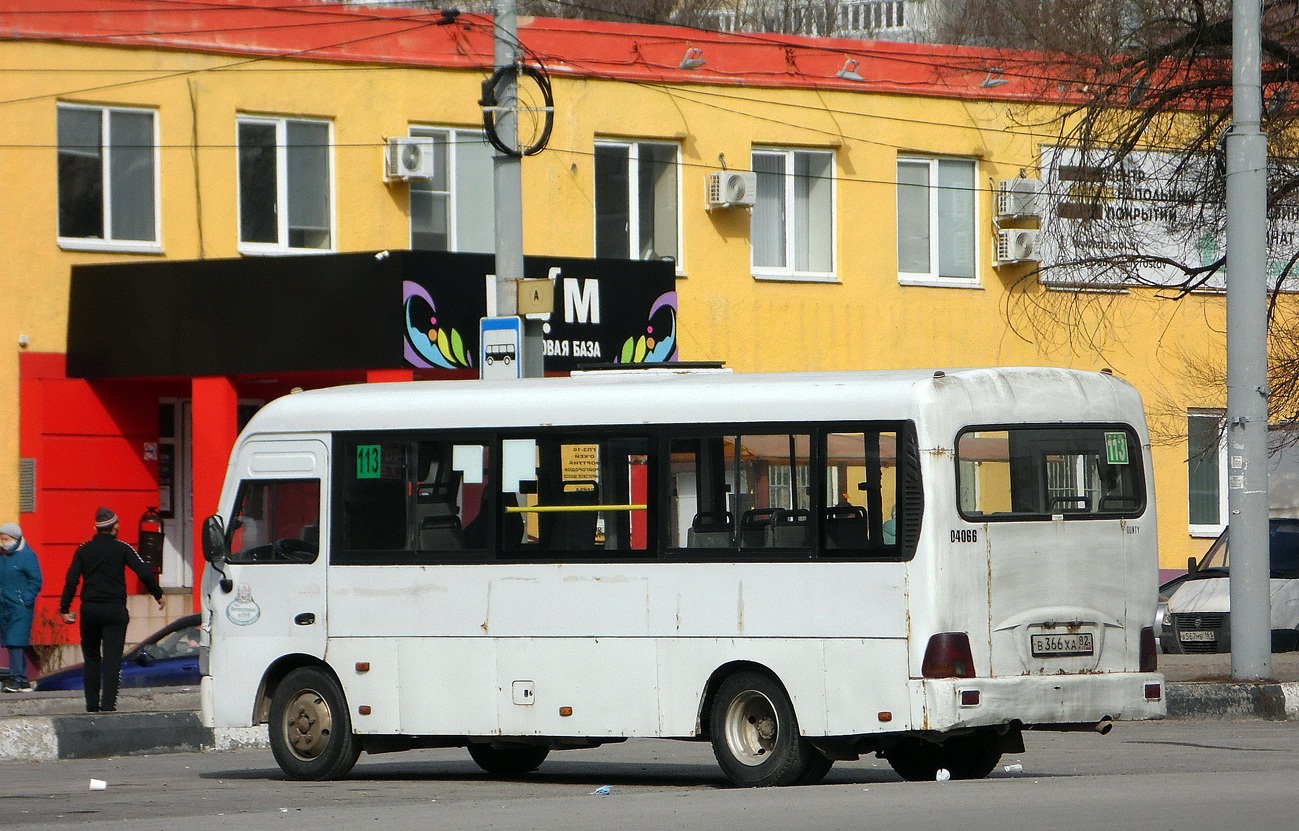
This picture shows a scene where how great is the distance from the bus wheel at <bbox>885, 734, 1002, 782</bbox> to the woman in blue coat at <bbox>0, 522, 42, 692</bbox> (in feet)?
37.9

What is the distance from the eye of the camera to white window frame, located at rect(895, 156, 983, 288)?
3030 cm

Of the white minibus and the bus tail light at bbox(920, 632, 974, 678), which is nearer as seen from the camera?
the bus tail light at bbox(920, 632, 974, 678)

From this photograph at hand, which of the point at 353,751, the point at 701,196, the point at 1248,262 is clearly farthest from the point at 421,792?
the point at 701,196

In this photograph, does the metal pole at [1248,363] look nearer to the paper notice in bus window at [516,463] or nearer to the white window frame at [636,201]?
the paper notice in bus window at [516,463]

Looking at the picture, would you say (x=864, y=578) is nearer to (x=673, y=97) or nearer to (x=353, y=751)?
(x=353, y=751)

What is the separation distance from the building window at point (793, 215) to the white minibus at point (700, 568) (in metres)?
15.9

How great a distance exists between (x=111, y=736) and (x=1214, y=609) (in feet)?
45.4

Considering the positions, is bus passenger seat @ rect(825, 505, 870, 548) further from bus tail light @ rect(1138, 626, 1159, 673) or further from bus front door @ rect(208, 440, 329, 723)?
Result: bus front door @ rect(208, 440, 329, 723)

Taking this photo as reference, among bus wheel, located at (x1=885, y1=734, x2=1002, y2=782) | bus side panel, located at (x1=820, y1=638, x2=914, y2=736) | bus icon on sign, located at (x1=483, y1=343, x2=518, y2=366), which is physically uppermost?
bus icon on sign, located at (x1=483, y1=343, x2=518, y2=366)

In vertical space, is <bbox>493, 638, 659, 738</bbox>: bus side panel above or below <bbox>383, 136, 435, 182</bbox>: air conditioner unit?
below

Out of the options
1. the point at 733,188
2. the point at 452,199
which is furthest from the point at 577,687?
the point at 733,188

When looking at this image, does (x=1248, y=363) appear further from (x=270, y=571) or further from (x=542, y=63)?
(x=542, y=63)

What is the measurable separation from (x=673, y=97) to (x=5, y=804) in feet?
58.9

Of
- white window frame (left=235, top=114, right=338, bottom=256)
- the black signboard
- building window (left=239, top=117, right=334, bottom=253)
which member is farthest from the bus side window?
building window (left=239, top=117, right=334, bottom=253)
